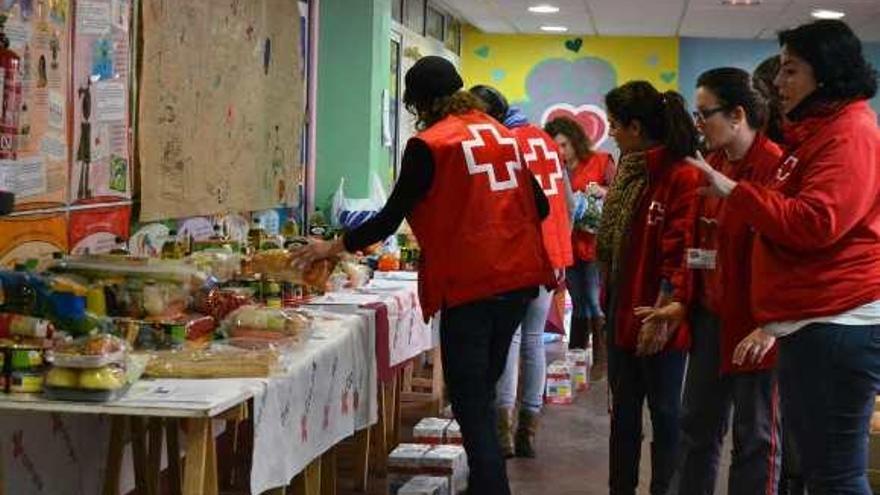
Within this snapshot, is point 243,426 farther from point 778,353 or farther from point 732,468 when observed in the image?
point 778,353

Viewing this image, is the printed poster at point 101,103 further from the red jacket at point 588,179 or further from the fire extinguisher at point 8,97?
the red jacket at point 588,179

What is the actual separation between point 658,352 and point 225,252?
147cm

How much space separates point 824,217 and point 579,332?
196 inches

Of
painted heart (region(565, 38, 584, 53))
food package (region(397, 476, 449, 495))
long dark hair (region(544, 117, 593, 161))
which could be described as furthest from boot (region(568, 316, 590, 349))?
painted heart (region(565, 38, 584, 53))

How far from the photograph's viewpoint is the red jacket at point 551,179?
4.43 metres

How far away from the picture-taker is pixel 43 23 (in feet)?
11.5

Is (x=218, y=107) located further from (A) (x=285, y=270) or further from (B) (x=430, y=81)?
(B) (x=430, y=81)

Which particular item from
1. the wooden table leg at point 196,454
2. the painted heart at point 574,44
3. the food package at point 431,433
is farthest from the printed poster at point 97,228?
the painted heart at point 574,44

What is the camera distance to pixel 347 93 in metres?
7.15

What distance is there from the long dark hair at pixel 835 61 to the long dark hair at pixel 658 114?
2.87 ft

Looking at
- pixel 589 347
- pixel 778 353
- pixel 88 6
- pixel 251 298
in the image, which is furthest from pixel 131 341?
pixel 589 347

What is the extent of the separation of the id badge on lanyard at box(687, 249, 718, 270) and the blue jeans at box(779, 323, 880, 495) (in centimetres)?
66

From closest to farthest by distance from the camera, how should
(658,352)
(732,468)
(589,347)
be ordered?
(732,468) → (658,352) → (589,347)

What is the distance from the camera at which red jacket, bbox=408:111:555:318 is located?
352 cm
